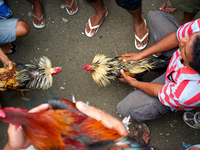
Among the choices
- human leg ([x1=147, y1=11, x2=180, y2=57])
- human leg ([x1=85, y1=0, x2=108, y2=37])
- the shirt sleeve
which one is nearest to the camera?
the shirt sleeve

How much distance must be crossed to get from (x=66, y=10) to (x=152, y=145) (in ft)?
9.79

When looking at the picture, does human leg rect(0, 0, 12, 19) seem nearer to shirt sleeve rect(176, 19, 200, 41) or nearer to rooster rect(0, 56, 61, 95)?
rooster rect(0, 56, 61, 95)

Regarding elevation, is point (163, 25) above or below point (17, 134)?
above

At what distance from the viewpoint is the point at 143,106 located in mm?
1844

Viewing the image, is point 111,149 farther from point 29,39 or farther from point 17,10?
point 17,10

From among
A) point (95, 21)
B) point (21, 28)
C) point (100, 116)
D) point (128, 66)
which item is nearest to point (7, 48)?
point (21, 28)

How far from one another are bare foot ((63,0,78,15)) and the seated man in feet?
4.85

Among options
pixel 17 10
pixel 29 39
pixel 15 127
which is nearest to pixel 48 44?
pixel 29 39

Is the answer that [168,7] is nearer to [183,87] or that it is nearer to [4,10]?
[183,87]

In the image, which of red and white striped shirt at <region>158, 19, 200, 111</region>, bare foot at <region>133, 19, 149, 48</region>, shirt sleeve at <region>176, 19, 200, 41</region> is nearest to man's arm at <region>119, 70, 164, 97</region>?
red and white striped shirt at <region>158, 19, 200, 111</region>

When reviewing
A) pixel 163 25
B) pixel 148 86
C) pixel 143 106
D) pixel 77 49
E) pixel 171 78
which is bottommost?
pixel 143 106

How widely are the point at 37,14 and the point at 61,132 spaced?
253 centimetres

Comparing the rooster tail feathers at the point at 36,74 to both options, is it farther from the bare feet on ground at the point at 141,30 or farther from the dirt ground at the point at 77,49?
the bare feet on ground at the point at 141,30

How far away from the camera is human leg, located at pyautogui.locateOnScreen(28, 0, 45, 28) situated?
269cm
